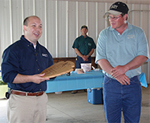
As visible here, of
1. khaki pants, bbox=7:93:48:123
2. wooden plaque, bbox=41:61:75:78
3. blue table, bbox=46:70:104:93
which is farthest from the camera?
blue table, bbox=46:70:104:93

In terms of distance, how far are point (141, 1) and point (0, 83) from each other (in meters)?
6.16

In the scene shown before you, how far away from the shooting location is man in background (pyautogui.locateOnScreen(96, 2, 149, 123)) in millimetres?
2025

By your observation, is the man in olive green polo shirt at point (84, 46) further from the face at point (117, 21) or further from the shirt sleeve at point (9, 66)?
the shirt sleeve at point (9, 66)

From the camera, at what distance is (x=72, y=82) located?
3641 millimetres

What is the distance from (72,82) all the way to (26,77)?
1.79 meters

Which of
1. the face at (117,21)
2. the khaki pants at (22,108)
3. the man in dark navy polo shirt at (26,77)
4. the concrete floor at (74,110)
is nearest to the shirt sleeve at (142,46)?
the face at (117,21)

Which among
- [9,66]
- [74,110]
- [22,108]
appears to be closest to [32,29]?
[9,66]

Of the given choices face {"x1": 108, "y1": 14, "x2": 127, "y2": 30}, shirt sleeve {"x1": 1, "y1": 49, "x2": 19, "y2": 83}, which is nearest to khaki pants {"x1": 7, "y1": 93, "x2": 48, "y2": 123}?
shirt sleeve {"x1": 1, "y1": 49, "x2": 19, "y2": 83}

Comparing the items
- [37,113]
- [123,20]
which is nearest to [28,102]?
[37,113]

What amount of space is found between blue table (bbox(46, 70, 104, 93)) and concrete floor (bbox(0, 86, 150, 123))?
29.8 inches

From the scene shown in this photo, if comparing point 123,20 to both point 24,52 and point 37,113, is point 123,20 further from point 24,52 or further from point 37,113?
point 37,113

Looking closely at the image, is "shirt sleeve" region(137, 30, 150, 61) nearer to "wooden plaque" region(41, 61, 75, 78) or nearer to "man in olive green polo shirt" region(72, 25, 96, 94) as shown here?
"wooden plaque" region(41, 61, 75, 78)

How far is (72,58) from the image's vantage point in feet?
23.3

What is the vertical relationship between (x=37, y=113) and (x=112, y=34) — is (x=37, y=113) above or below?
below
